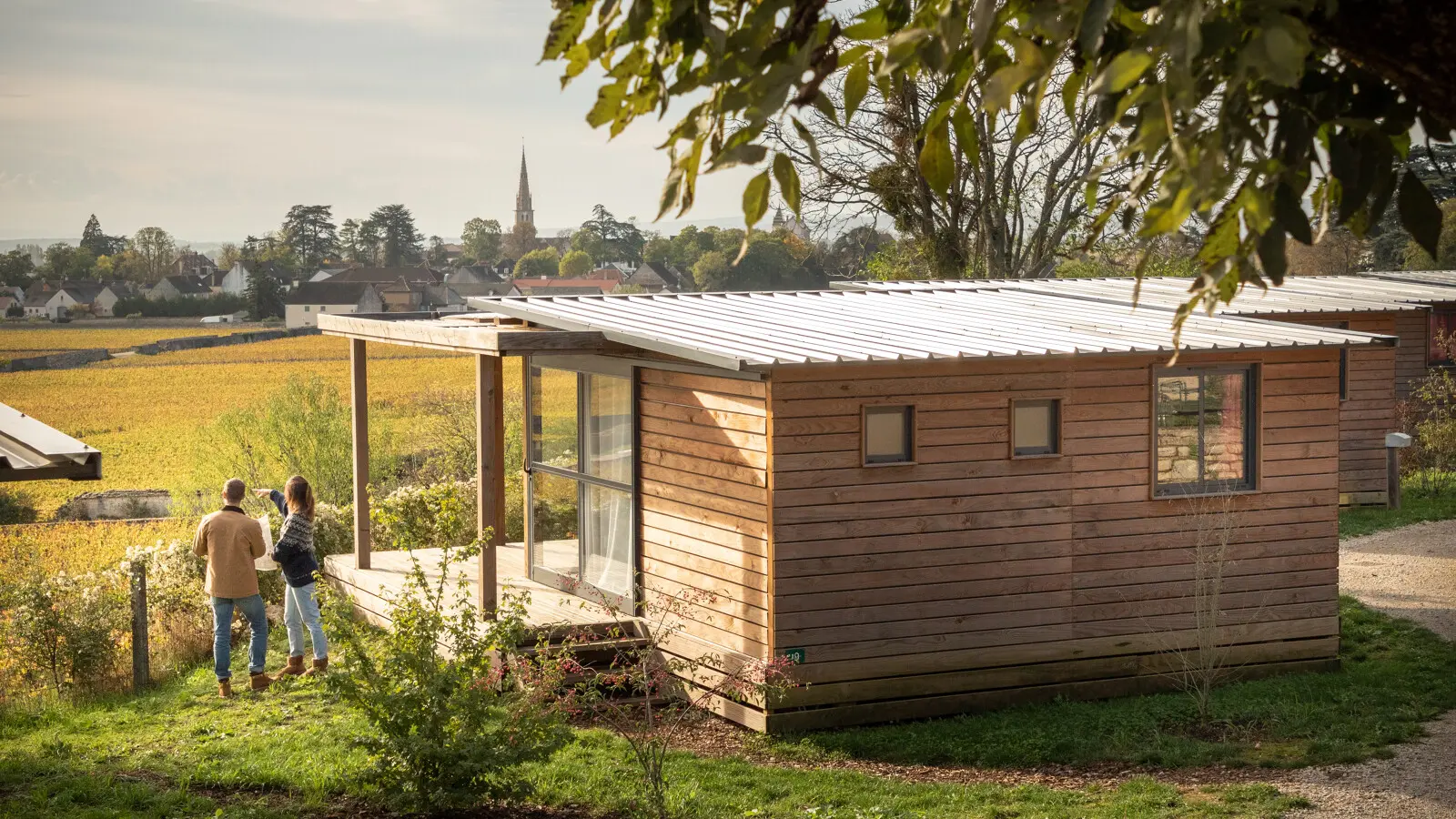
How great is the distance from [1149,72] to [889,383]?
691cm

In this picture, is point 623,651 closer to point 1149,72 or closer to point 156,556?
point 156,556

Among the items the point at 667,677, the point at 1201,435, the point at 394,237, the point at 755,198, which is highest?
the point at 394,237

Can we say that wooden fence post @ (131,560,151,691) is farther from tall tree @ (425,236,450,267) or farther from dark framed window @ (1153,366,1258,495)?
tall tree @ (425,236,450,267)

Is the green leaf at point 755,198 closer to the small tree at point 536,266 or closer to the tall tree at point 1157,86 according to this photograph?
the tall tree at point 1157,86

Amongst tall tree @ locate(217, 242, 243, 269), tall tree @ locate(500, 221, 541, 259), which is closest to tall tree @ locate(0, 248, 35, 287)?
tall tree @ locate(217, 242, 243, 269)

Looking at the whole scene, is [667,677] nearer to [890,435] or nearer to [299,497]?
[890,435]

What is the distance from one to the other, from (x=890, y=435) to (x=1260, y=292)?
9690mm

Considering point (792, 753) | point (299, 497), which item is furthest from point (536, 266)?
point (792, 753)

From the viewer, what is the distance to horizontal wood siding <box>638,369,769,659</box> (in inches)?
392

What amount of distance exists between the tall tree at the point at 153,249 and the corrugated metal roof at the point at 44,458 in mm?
96801

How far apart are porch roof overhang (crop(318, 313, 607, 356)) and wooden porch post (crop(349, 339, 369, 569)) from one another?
426 millimetres

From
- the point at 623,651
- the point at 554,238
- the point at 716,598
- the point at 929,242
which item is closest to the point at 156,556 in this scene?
the point at 623,651

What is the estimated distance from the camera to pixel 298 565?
1095cm

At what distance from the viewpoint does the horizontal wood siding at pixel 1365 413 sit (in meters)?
18.8
